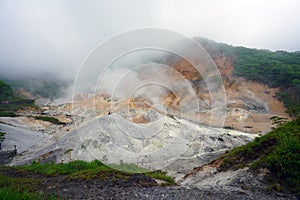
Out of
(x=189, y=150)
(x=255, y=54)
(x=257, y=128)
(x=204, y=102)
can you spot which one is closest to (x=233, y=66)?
(x=255, y=54)

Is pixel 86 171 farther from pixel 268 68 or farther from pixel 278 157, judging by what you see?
pixel 268 68

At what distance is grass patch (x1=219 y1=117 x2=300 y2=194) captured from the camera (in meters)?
9.28

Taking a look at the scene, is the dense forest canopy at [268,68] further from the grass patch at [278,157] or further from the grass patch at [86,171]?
the grass patch at [86,171]

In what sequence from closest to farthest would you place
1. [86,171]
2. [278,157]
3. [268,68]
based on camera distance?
[278,157], [86,171], [268,68]

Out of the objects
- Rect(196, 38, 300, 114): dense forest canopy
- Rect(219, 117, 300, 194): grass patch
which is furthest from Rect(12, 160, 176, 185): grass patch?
Rect(196, 38, 300, 114): dense forest canopy

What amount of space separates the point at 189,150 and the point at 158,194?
17.8 metres

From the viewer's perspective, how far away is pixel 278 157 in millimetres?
9953

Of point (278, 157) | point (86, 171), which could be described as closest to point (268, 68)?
point (278, 157)

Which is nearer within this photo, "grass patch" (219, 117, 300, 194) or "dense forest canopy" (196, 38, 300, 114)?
"grass patch" (219, 117, 300, 194)

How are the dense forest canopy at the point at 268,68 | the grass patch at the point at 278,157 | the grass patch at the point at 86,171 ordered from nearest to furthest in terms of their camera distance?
the grass patch at the point at 278,157 → the grass patch at the point at 86,171 → the dense forest canopy at the point at 268,68

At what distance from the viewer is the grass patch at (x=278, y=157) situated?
30.5 ft

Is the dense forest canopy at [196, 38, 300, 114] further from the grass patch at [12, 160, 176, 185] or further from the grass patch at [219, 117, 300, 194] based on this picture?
the grass patch at [12, 160, 176, 185]

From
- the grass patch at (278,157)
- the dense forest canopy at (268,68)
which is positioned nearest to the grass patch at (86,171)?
the grass patch at (278,157)

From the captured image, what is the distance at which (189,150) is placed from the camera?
26109 millimetres
